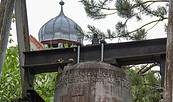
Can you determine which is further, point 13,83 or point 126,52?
point 13,83

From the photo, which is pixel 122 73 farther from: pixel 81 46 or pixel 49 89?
pixel 49 89

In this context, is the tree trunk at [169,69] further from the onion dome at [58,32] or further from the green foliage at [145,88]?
the onion dome at [58,32]

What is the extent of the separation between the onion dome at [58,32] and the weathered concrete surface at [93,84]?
32.2 m

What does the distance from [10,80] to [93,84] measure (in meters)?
10.8

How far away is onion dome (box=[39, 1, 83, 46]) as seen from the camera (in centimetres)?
4025

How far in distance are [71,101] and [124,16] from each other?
25.9 ft

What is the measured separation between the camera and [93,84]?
7.21 metres

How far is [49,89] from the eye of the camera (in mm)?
17938

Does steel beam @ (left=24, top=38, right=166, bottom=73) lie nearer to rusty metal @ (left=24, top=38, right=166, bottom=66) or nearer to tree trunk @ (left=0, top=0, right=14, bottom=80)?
rusty metal @ (left=24, top=38, right=166, bottom=66)

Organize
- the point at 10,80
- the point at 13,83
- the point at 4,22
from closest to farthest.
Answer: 1. the point at 4,22
2. the point at 10,80
3. the point at 13,83

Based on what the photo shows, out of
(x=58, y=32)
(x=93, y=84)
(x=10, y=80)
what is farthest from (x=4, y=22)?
(x=58, y=32)

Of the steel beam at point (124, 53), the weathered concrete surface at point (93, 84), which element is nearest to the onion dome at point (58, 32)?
the steel beam at point (124, 53)

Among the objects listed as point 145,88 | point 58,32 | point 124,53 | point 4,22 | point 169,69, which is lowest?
point 145,88

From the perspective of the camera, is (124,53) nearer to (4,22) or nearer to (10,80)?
(4,22)
